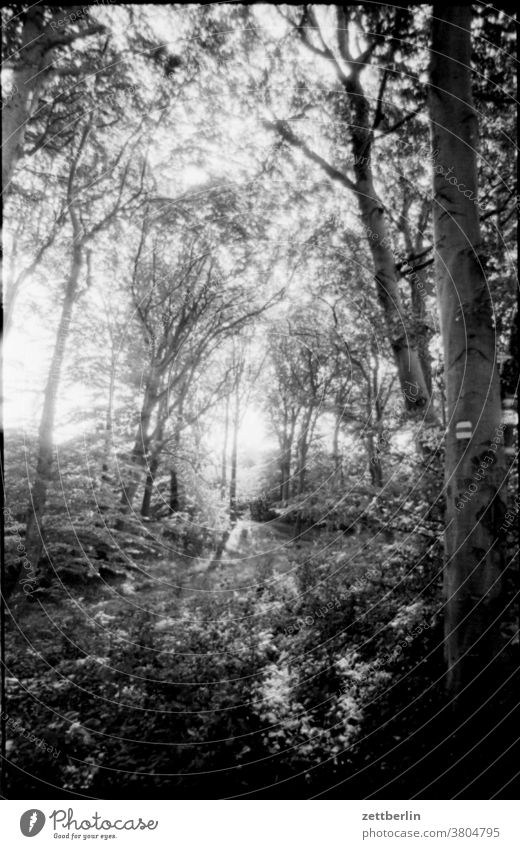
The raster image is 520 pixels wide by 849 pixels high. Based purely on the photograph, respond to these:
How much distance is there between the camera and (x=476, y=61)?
440 cm

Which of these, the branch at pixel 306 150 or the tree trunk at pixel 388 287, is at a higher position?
the branch at pixel 306 150

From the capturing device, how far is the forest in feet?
10.7

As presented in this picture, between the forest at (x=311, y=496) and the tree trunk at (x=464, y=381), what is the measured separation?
0.02 meters

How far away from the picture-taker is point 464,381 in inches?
137

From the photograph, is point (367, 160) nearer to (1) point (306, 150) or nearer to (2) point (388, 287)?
(1) point (306, 150)

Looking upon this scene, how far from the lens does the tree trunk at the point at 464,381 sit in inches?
125

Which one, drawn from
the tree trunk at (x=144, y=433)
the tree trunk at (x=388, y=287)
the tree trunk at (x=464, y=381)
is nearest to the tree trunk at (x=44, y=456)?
the tree trunk at (x=144, y=433)

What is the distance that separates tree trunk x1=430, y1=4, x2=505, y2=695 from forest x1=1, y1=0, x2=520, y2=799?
2cm

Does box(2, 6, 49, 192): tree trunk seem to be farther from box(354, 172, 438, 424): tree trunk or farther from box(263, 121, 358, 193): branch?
box(354, 172, 438, 424): tree trunk

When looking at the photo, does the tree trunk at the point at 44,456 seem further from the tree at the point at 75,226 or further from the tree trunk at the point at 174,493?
the tree trunk at the point at 174,493
